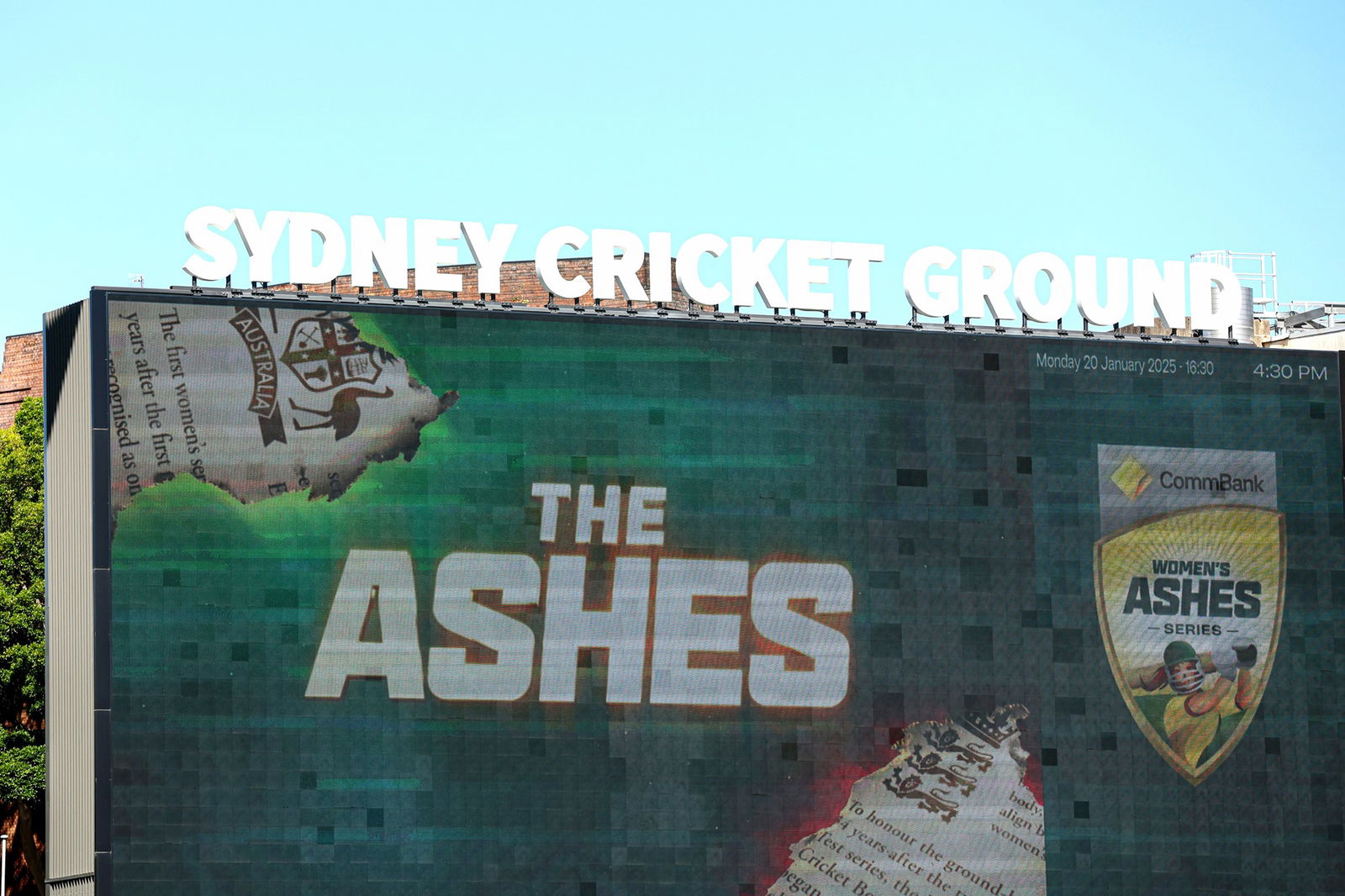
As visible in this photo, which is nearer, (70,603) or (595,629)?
(70,603)

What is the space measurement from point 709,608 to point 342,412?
364 inches

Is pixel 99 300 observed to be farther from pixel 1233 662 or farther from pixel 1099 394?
pixel 1233 662

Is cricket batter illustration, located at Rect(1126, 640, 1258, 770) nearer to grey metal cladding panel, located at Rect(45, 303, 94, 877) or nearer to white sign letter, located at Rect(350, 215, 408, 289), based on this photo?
white sign letter, located at Rect(350, 215, 408, 289)

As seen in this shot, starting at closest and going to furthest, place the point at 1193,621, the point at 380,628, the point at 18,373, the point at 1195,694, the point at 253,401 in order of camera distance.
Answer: the point at 380,628 < the point at 253,401 < the point at 1195,694 < the point at 1193,621 < the point at 18,373

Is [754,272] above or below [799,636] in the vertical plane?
above

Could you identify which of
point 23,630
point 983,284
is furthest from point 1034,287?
point 23,630

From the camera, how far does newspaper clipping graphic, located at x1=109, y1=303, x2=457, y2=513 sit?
38750 millimetres

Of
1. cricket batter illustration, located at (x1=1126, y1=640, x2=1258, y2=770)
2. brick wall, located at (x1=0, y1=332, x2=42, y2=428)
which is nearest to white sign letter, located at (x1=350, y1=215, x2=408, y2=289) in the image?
cricket batter illustration, located at (x1=1126, y1=640, x2=1258, y2=770)

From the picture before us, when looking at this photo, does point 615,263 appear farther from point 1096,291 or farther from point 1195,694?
point 1195,694

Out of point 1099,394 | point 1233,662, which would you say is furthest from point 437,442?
point 1233,662

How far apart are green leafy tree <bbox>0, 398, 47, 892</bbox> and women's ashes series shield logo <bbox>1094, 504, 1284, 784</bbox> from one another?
3389 centimetres

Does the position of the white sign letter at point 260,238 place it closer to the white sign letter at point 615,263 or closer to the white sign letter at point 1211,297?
the white sign letter at point 615,263

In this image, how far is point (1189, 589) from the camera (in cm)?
4341

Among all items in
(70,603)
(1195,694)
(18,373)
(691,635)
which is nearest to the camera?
(70,603)
